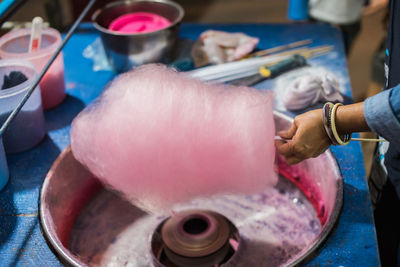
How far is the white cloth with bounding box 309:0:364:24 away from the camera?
7.40 ft

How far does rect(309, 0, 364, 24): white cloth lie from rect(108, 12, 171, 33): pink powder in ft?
3.36

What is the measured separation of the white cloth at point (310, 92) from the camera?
136 cm

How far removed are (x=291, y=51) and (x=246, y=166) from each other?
2.87 feet

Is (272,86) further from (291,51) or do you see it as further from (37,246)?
(37,246)

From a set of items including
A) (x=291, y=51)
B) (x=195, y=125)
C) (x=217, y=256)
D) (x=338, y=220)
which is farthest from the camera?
(x=291, y=51)

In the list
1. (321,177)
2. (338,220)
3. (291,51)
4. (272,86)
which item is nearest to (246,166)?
(338,220)

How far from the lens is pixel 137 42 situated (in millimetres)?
1497

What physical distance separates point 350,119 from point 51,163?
0.82 metres

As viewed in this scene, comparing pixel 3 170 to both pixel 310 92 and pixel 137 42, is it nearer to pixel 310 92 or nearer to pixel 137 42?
pixel 137 42

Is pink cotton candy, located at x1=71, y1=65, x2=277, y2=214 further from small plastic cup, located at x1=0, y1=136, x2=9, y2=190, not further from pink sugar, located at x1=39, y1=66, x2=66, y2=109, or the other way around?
pink sugar, located at x1=39, y1=66, x2=66, y2=109

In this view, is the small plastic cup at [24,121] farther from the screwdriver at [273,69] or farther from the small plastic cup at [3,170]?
the screwdriver at [273,69]

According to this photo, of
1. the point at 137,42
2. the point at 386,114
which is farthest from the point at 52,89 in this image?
the point at 386,114

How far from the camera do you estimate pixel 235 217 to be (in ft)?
4.33

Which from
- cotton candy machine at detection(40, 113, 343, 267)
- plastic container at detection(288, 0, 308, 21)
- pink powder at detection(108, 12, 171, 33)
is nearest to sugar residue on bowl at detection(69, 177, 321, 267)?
cotton candy machine at detection(40, 113, 343, 267)
